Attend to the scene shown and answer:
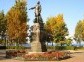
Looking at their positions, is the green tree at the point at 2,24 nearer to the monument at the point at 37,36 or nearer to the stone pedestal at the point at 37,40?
the monument at the point at 37,36

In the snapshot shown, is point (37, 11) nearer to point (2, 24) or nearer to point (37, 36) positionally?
point (37, 36)

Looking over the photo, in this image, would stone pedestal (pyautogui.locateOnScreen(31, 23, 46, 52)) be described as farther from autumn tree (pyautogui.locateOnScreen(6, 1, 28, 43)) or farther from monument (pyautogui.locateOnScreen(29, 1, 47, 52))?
autumn tree (pyautogui.locateOnScreen(6, 1, 28, 43))

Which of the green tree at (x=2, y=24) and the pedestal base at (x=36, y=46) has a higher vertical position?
the green tree at (x=2, y=24)

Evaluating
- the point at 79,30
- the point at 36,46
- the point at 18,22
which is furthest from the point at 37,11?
the point at 79,30

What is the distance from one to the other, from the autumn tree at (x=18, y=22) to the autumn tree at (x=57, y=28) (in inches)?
424

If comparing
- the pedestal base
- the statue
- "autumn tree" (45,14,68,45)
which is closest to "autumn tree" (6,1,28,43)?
"autumn tree" (45,14,68,45)

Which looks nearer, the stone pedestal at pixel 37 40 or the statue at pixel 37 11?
the stone pedestal at pixel 37 40

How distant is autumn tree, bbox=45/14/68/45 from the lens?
64.7 meters

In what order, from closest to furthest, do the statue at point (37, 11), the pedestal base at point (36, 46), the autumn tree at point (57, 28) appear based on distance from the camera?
the pedestal base at point (36, 46) → the statue at point (37, 11) → the autumn tree at point (57, 28)

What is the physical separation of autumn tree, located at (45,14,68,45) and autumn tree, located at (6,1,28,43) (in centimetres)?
1076

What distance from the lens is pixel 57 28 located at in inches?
2542

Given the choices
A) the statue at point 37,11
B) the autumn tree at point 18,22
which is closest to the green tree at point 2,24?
the autumn tree at point 18,22

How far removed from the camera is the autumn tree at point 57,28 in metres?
64.7

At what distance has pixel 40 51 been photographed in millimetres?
31609
